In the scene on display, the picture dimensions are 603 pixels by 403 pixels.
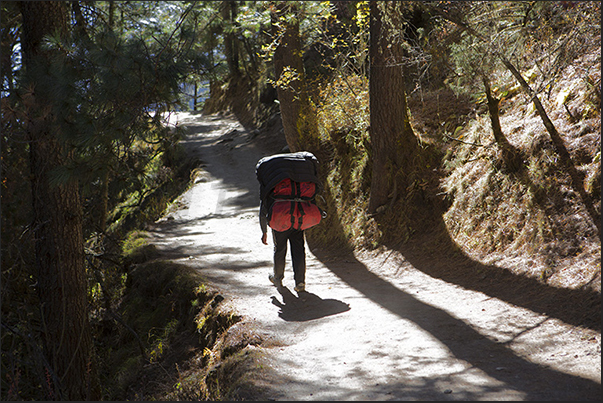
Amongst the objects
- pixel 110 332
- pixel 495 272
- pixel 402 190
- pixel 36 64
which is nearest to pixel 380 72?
pixel 402 190

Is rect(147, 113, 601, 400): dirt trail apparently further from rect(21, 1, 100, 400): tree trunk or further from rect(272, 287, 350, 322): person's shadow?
rect(21, 1, 100, 400): tree trunk

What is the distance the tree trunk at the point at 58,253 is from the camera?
605cm

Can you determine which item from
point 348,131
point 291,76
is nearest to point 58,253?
point 291,76

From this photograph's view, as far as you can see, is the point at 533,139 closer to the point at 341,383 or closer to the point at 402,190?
the point at 402,190

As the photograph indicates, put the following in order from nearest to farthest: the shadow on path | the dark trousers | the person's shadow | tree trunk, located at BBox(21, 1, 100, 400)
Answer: the shadow on path, the person's shadow, tree trunk, located at BBox(21, 1, 100, 400), the dark trousers

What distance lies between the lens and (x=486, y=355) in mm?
4078

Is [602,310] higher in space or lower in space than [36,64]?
lower

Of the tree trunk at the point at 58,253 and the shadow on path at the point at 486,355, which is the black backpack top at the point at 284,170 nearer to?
A: the shadow on path at the point at 486,355

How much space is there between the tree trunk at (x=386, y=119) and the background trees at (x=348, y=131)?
0.09ft

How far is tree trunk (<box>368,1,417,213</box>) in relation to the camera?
29.1 feet

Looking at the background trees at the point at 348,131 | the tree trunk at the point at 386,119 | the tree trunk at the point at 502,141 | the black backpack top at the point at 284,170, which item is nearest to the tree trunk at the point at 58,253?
the background trees at the point at 348,131

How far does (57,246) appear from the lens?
6395mm

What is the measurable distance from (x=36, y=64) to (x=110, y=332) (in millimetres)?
5567

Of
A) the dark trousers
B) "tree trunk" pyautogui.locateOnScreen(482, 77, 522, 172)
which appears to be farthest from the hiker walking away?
"tree trunk" pyautogui.locateOnScreen(482, 77, 522, 172)
